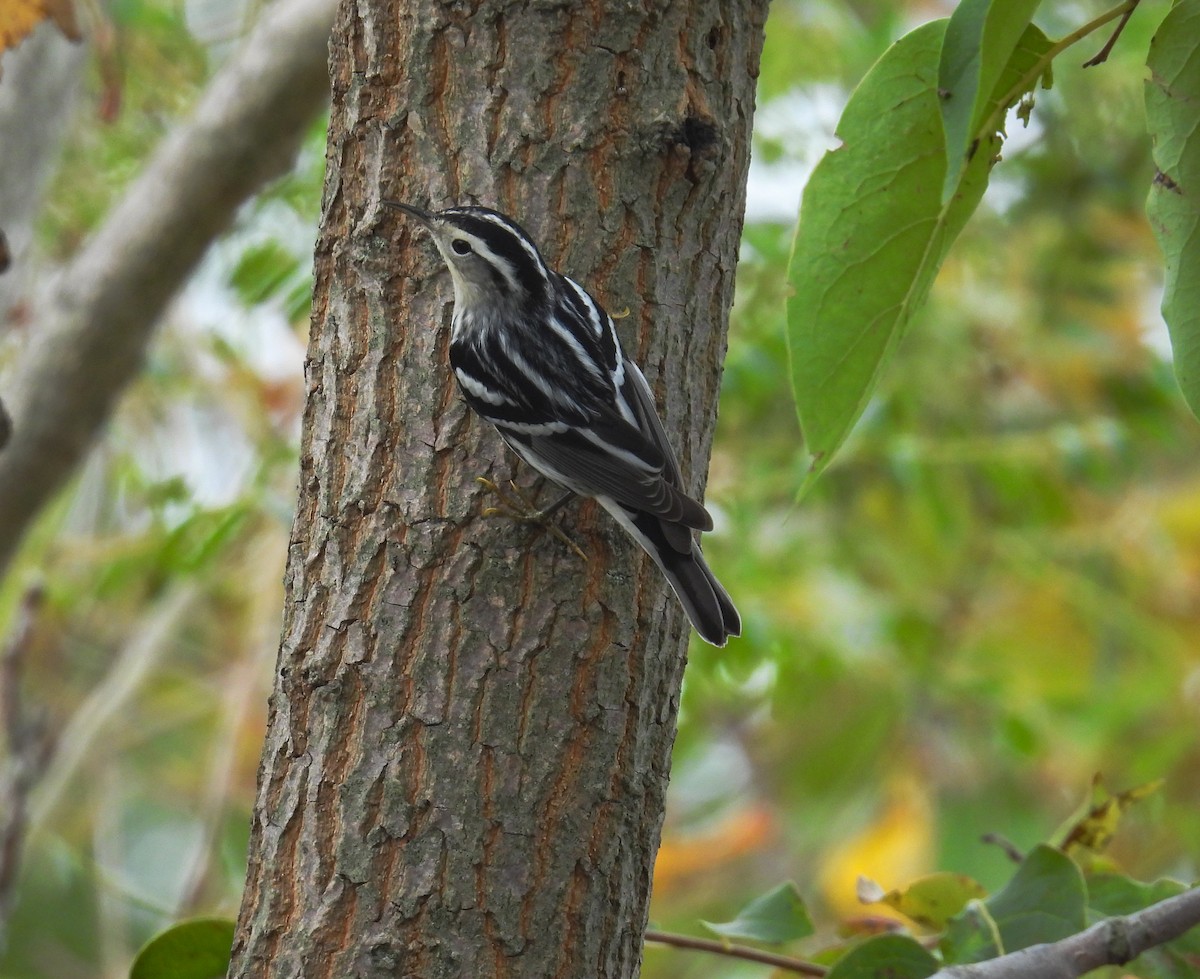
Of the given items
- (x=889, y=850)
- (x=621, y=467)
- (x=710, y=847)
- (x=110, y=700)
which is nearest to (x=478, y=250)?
(x=621, y=467)

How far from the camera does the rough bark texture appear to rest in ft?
6.17

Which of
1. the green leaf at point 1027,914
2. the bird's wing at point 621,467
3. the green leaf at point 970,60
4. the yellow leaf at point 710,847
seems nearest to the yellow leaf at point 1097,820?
the green leaf at point 1027,914

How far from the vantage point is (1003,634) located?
7.52 metres

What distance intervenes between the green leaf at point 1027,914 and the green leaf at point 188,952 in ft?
4.00

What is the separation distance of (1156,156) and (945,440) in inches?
165

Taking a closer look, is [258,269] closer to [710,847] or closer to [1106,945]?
[1106,945]

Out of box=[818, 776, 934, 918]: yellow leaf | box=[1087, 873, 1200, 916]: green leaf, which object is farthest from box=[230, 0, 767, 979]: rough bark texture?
box=[818, 776, 934, 918]: yellow leaf

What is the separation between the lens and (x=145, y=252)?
12.8 ft

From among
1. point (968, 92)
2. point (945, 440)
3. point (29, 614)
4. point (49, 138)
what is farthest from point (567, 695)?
point (945, 440)

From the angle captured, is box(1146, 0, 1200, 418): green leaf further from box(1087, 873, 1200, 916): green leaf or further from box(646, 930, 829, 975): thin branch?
box(646, 930, 829, 975): thin branch

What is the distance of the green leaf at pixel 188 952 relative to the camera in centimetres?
218

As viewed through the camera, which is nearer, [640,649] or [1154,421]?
[640,649]

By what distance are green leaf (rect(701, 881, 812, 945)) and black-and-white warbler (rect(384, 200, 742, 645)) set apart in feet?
1.52

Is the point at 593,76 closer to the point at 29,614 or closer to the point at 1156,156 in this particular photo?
the point at 1156,156
